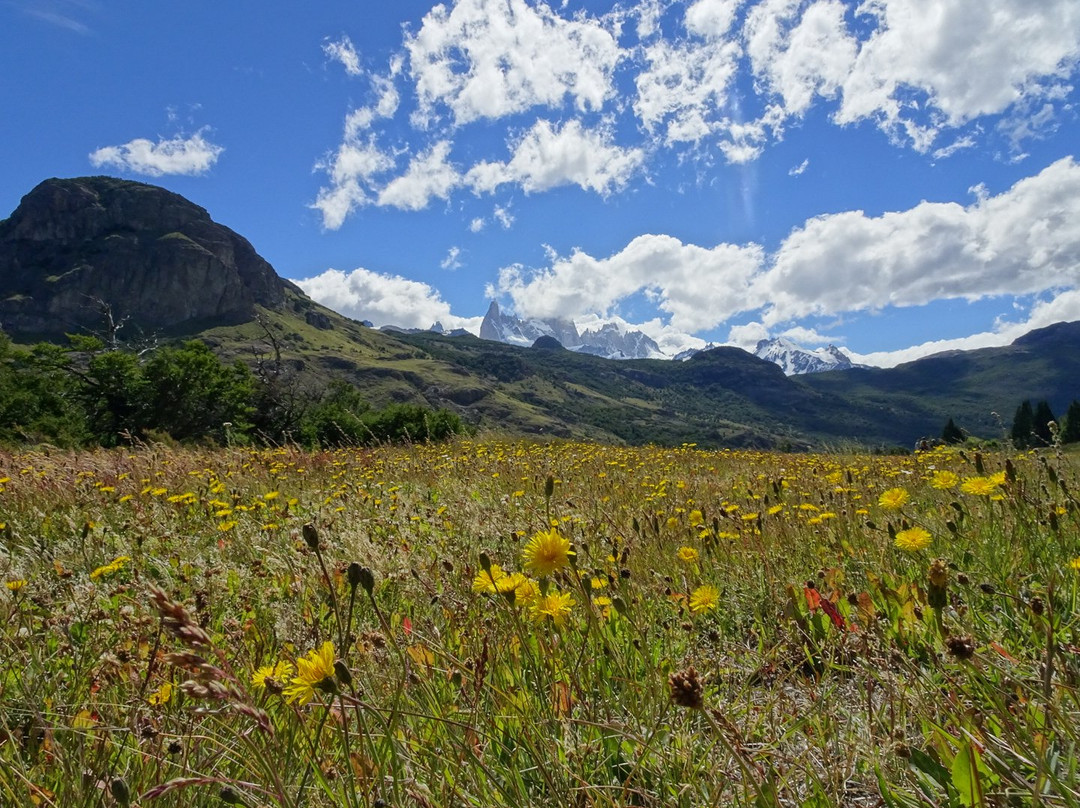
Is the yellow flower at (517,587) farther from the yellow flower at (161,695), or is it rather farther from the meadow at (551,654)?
the yellow flower at (161,695)

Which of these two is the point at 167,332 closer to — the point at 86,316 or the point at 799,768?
the point at 86,316

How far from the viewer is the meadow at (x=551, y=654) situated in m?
1.25

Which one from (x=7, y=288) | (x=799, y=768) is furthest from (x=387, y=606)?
(x=7, y=288)

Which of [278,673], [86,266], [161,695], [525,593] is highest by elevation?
[86,266]

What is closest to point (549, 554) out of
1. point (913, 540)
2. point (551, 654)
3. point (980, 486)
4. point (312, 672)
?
point (551, 654)

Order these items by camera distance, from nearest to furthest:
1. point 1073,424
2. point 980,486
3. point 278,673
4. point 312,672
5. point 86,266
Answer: point 312,672
point 278,673
point 980,486
point 1073,424
point 86,266

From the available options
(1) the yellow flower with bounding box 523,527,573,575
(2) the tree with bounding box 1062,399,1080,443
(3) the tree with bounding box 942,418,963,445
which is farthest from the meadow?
(2) the tree with bounding box 1062,399,1080,443

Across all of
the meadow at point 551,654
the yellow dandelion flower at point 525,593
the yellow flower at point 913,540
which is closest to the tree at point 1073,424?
the meadow at point 551,654

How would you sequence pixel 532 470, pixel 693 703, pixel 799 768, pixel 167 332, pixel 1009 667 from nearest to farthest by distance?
pixel 693 703 < pixel 799 768 < pixel 1009 667 < pixel 532 470 < pixel 167 332

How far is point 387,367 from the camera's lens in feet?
639

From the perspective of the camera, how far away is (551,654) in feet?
5.68

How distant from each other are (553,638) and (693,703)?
1.22 meters

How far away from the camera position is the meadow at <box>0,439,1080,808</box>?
1.25 meters

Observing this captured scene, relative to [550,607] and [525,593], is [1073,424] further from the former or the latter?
[550,607]
